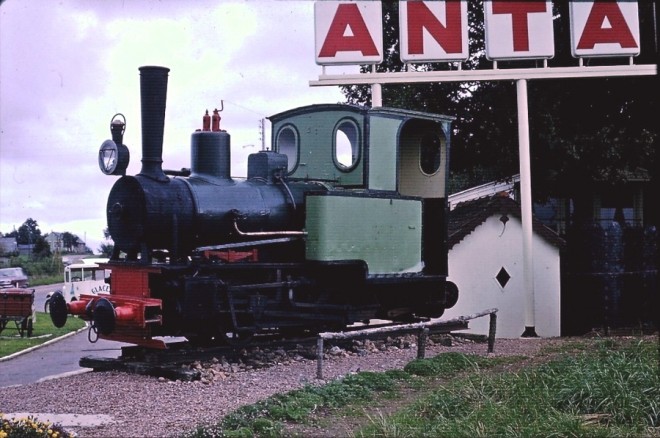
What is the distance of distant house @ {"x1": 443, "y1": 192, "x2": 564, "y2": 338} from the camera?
1452 centimetres

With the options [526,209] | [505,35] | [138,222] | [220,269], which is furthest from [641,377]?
[505,35]

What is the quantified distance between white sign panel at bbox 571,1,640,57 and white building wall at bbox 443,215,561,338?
10.3 ft

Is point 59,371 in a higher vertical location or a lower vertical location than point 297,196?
lower

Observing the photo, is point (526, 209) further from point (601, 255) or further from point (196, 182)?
point (196, 182)

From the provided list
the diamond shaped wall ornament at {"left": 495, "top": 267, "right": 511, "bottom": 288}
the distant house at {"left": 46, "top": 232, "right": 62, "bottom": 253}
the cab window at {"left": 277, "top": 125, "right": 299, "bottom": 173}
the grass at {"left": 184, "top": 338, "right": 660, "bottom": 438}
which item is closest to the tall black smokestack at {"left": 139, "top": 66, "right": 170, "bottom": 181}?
the cab window at {"left": 277, "top": 125, "right": 299, "bottom": 173}

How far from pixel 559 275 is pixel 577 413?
8.00 meters

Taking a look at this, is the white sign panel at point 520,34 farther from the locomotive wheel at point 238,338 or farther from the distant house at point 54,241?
the distant house at point 54,241

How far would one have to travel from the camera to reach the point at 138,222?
9.69m

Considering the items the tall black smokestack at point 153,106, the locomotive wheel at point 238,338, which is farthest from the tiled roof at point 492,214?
the tall black smokestack at point 153,106

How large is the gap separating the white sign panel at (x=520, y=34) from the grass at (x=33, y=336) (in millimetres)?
9837

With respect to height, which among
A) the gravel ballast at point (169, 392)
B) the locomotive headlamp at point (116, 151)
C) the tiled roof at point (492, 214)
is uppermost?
the locomotive headlamp at point (116, 151)

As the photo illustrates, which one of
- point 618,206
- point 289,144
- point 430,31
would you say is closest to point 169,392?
point 289,144

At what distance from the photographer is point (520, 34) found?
1338 centimetres

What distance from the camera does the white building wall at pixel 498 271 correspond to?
14469 millimetres
